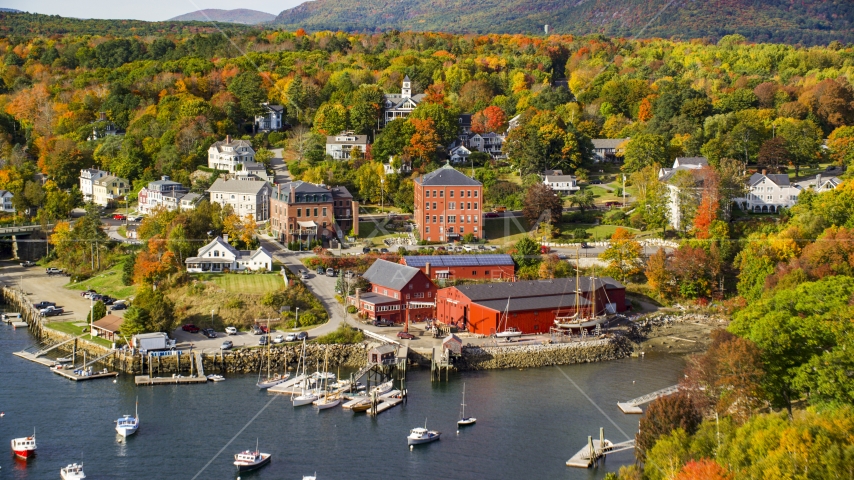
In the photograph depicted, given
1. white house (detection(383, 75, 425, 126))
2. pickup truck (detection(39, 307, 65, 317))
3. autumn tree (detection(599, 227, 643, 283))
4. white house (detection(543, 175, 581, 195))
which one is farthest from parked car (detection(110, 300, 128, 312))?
white house (detection(383, 75, 425, 126))

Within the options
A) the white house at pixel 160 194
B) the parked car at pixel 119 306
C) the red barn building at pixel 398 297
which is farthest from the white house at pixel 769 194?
the parked car at pixel 119 306

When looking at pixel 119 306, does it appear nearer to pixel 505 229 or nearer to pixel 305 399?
pixel 305 399

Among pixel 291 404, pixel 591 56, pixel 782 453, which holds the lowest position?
pixel 291 404

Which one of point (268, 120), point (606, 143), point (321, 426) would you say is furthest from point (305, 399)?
point (268, 120)

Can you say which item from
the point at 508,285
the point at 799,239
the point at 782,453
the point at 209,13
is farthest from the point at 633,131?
the point at 209,13

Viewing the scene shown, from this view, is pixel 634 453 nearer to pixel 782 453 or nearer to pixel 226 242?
pixel 782 453
